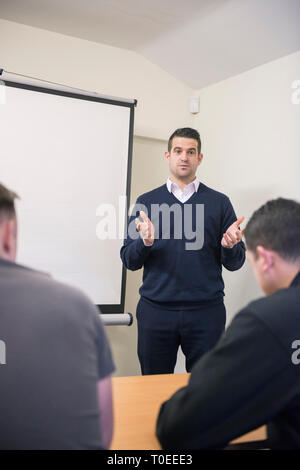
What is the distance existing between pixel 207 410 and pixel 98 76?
231cm

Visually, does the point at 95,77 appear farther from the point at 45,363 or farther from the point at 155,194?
the point at 45,363

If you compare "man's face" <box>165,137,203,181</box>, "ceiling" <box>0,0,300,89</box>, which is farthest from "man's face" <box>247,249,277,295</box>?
"ceiling" <box>0,0,300,89</box>

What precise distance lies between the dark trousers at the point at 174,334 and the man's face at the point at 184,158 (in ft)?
1.32

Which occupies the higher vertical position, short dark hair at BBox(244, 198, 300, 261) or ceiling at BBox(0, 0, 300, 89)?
ceiling at BBox(0, 0, 300, 89)

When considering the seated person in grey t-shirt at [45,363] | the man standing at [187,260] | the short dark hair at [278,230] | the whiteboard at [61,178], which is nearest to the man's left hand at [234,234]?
the man standing at [187,260]

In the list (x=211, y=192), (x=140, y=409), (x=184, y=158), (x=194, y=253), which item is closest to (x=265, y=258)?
(x=194, y=253)

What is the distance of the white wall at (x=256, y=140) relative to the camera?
1620 millimetres

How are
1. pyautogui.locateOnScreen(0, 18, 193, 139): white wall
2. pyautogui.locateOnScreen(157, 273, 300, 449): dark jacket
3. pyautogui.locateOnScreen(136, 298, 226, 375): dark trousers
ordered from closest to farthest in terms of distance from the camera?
pyautogui.locateOnScreen(157, 273, 300, 449): dark jacket → pyautogui.locateOnScreen(136, 298, 226, 375): dark trousers → pyautogui.locateOnScreen(0, 18, 193, 139): white wall

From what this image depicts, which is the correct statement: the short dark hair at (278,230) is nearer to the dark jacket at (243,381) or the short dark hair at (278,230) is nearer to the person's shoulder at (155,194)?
the dark jacket at (243,381)

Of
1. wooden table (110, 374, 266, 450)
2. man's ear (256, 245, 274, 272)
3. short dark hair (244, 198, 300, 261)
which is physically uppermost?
short dark hair (244, 198, 300, 261)

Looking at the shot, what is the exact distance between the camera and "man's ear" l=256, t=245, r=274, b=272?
0.92 meters

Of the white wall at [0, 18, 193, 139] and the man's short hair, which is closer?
the man's short hair

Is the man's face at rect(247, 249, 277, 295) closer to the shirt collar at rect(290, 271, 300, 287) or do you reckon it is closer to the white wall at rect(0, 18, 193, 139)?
the shirt collar at rect(290, 271, 300, 287)

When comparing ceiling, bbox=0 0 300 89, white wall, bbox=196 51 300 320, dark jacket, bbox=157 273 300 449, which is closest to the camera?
dark jacket, bbox=157 273 300 449
